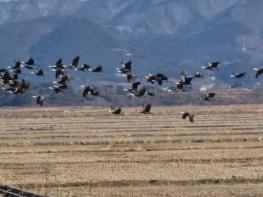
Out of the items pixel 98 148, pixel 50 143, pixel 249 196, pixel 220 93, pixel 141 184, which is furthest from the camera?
pixel 220 93

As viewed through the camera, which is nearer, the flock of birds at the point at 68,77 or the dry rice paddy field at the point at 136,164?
the flock of birds at the point at 68,77

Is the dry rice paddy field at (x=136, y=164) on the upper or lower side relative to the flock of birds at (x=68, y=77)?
lower

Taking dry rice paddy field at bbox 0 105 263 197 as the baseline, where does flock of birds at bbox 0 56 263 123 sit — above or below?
above

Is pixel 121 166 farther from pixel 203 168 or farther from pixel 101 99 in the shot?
pixel 101 99

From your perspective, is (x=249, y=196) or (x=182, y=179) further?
(x=182, y=179)

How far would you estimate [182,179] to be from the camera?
31344 millimetres

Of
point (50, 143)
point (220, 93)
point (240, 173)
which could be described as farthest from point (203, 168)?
point (220, 93)

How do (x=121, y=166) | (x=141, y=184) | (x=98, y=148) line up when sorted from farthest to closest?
(x=98, y=148) < (x=121, y=166) < (x=141, y=184)

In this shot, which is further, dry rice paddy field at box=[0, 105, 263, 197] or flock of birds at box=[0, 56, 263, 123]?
dry rice paddy field at box=[0, 105, 263, 197]

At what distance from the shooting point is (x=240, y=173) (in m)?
33.4

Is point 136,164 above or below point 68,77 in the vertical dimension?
below

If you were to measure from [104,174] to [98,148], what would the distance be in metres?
13.5

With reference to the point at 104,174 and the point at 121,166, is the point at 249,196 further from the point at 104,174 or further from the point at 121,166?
the point at 121,166

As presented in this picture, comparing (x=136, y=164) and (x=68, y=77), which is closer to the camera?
(x=68, y=77)
